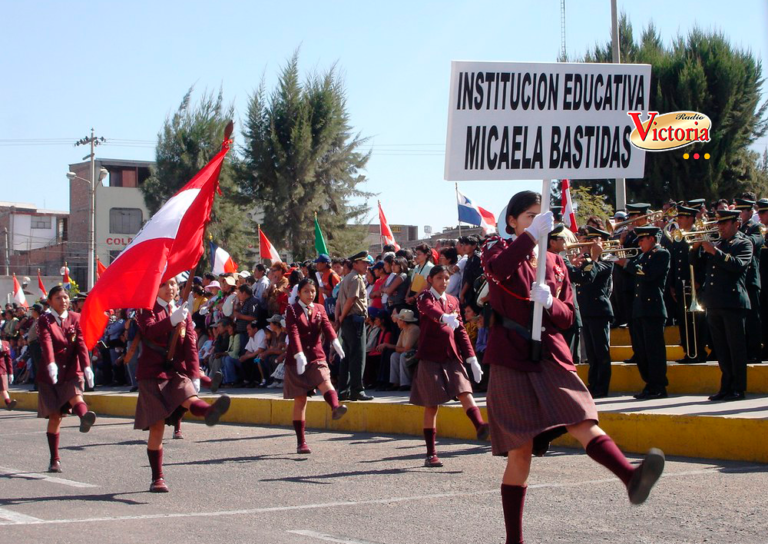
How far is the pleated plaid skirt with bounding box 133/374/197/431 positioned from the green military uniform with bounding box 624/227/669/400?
552 cm

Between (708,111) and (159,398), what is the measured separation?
2942 cm

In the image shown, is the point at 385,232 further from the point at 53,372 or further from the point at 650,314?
the point at 53,372

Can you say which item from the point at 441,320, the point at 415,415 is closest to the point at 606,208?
the point at 415,415

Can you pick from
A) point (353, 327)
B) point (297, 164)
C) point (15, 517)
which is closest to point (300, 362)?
point (353, 327)

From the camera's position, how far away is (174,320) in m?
8.91

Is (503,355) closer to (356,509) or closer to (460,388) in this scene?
(356,509)

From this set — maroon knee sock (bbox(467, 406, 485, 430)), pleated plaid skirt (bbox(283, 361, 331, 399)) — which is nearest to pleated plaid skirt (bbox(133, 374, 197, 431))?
pleated plaid skirt (bbox(283, 361, 331, 399))

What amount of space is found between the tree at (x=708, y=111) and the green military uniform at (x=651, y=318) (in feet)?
70.9

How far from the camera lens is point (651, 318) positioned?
11641 mm

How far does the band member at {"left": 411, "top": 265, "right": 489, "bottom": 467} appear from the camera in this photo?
31.5 feet

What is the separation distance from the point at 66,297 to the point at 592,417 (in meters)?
7.30

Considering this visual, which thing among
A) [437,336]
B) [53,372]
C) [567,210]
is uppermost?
[567,210]

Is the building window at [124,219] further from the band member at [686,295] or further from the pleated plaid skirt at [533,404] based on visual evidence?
the pleated plaid skirt at [533,404]

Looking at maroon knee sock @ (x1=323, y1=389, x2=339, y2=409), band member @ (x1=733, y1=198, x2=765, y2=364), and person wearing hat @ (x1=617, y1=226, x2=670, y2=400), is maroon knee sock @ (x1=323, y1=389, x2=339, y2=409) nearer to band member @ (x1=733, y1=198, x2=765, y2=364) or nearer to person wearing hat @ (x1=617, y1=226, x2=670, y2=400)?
person wearing hat @ (x1=617, y1=226, x2=670, y2=400)
